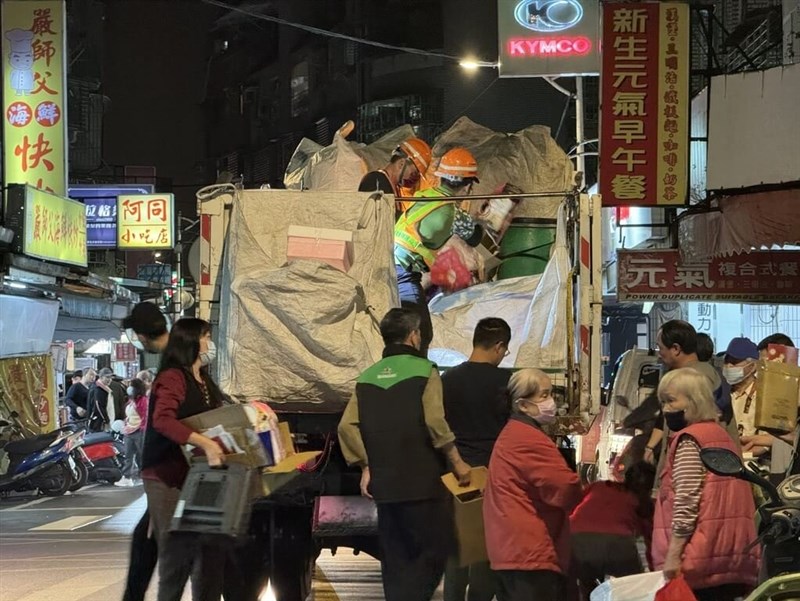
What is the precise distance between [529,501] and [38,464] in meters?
12.9

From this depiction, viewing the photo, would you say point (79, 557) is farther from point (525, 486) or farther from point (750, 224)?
point (750, 224)

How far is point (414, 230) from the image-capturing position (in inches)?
Result: 322

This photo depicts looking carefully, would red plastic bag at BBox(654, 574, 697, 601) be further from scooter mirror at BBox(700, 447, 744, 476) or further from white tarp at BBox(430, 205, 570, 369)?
white tarp at BBox(430, 205, 570, 369)

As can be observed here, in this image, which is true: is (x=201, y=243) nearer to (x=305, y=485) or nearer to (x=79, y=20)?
(x=305, y=485)

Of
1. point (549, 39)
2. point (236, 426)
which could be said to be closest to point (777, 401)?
point (236, 426)

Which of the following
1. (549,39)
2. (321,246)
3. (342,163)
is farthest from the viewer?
(549,39)

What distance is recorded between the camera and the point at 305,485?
22.2 ft

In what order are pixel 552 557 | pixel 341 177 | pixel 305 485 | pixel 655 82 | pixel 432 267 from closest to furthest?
1. pixel 552 557
2. pixel 305 485
3. pixel 432 267
4. pixel 341 177
5. pixel 655 82

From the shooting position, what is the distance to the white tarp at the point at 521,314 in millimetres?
7168

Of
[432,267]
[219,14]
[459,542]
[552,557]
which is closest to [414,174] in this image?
[432,267]

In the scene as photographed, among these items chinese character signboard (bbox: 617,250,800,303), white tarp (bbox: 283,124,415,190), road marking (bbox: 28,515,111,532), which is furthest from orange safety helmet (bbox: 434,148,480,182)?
road marking (bbox: 28,515,111,532)

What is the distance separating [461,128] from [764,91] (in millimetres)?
2971

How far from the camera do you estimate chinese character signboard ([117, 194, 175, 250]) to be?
28.1 m

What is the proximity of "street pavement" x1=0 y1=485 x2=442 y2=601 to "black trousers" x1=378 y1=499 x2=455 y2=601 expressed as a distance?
228 centimetres
